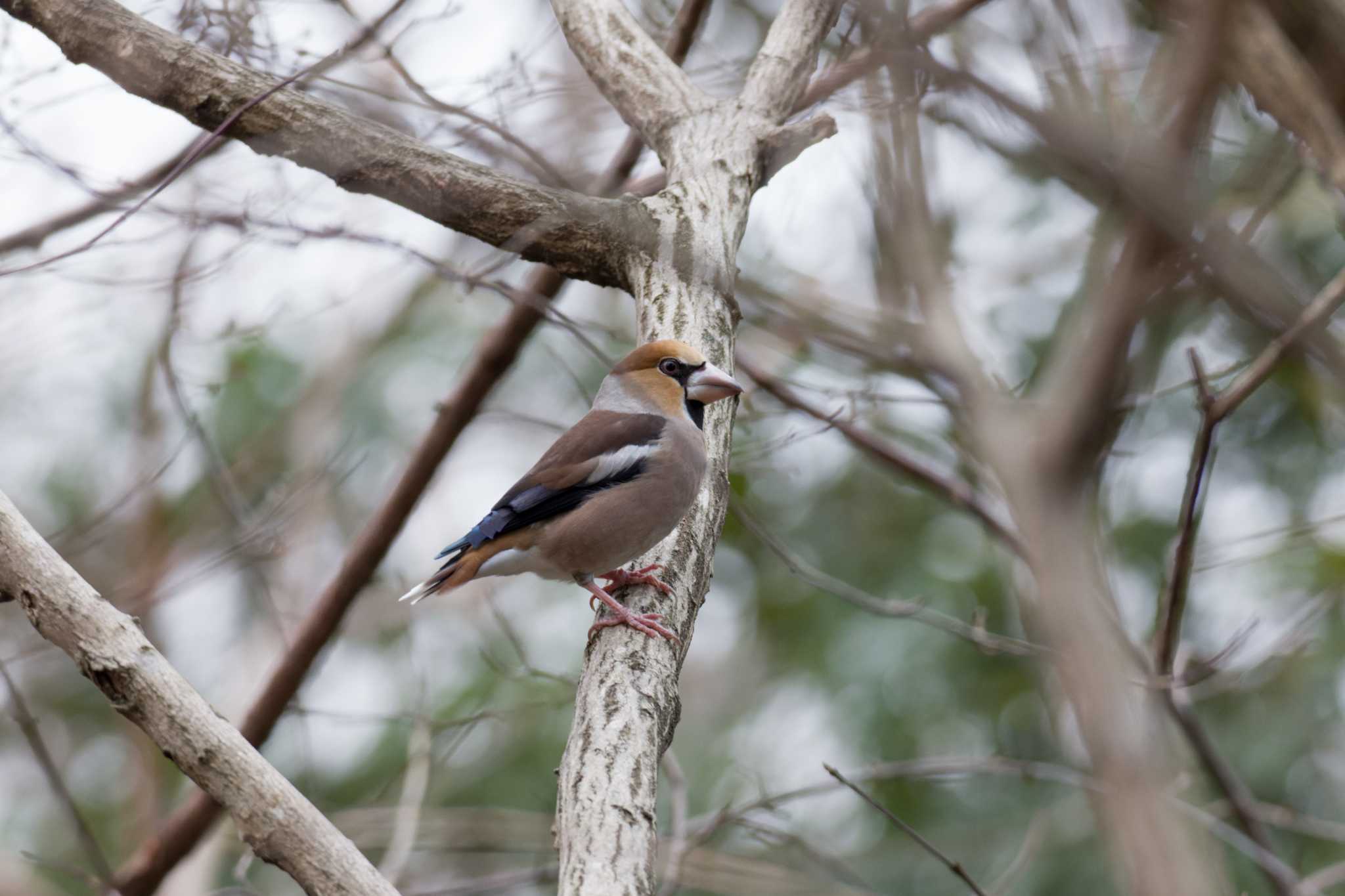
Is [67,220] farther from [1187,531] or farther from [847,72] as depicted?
[1187,531]

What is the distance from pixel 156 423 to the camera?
7.33m

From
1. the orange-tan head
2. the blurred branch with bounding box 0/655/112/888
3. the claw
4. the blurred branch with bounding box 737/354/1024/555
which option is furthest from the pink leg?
the blurred branch with bounding box 737/354/1024/555

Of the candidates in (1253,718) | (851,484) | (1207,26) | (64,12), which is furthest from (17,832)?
(1207,26)

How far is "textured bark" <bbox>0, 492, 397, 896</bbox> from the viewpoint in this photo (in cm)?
227

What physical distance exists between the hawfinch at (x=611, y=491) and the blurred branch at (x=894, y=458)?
751 millimetres

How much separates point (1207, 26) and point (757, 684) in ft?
24.1

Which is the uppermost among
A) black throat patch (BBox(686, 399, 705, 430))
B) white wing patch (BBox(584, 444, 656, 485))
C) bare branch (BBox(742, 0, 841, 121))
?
bare branch (BBox(742, 0, 841, 121))

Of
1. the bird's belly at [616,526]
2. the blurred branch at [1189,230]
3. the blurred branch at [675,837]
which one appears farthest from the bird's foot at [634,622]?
the blurred branch at [1189,230]

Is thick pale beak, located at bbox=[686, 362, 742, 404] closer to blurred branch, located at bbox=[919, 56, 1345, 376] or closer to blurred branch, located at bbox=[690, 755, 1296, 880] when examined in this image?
blurred branch, located at bbox=[690, 755, 1296, 880]

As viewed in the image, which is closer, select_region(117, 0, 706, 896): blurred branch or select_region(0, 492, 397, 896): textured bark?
select_region(0, 492, 397, 896): textured bark

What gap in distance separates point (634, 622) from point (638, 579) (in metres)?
0.42

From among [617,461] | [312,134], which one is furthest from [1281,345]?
[312,134]

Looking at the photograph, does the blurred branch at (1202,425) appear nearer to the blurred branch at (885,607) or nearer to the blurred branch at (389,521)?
the blurred branch at (885,607)

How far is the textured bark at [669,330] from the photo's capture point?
2.41 m
